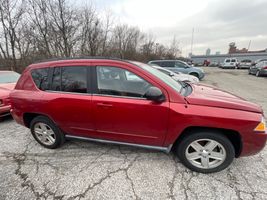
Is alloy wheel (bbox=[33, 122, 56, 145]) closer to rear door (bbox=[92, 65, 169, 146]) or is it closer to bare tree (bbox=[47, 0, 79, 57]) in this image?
rear door (bbox=[92, 65, 169, 146])

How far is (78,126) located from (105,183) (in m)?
1.06

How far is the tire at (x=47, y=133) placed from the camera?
116 inches

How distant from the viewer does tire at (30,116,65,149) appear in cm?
295

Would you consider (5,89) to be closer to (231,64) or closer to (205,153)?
(205,153)

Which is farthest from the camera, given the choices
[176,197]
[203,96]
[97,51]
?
[97,51]

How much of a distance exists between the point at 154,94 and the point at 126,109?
0.49 m

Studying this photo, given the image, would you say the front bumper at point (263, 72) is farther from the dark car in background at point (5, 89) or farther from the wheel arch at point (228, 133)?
the dark car in background at point (5, 89)

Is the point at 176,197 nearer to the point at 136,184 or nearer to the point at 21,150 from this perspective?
the point at 136,184

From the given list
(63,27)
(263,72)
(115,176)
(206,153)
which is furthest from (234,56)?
(115,176)

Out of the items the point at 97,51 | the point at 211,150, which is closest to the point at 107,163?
the point at 211,150

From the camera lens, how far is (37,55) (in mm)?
13750

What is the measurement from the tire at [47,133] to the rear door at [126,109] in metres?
0.94

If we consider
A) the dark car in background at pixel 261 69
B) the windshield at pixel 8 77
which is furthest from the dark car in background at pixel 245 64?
the windshield at pixel 8 77

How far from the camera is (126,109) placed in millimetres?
2328
